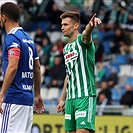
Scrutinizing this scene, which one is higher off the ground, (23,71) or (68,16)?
(68,16)

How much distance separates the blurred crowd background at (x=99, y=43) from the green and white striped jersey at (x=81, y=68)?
740 centimetres

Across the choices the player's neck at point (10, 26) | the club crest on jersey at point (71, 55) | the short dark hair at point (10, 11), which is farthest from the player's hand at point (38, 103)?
the short dark hair at point (10, 11)

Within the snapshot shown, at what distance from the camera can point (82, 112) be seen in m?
7.32

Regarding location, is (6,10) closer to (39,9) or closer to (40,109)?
(40,109)

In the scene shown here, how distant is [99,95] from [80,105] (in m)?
7.68

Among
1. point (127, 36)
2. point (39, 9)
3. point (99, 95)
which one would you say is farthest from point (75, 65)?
point (39, 9)

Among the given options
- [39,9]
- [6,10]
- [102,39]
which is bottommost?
[6,10]

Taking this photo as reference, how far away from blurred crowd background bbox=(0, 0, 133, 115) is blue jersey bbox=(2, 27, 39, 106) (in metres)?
7.93

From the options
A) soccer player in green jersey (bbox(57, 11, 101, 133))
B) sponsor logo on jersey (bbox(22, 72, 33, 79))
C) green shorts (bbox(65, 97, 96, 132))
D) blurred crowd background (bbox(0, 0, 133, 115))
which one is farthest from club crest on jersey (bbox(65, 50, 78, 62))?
blurred crowd background (bbox(0, 0, 133, 115))

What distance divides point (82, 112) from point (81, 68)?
1.88ft

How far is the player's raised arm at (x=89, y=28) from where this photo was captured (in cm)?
674

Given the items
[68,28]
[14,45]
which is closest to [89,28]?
[68,28]

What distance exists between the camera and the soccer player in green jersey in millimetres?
7320

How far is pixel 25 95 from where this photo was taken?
6.90 meters
